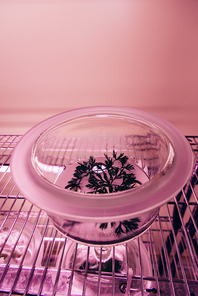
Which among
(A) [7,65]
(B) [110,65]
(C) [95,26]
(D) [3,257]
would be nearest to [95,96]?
(B) [110,65]

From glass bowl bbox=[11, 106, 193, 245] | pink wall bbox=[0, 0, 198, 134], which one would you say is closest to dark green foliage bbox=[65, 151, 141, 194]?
glass bowl bbox=[11, 106, 193, 245]

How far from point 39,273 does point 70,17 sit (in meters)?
0.65

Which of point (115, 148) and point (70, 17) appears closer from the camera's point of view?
point (115, 148)

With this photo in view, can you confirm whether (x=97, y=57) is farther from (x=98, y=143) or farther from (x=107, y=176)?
(x=107, y=176)

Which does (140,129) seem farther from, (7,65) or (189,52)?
A: (7,65)

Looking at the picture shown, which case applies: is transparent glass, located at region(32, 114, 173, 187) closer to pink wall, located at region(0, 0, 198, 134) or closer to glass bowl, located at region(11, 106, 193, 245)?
glass bowl, located at region(11, 106, 193, 245)

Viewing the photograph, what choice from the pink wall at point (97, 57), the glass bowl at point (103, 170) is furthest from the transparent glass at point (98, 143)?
the pink wall at point (97, 57)

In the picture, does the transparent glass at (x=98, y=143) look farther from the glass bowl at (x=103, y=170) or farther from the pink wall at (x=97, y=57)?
the pink wall at (x=97, y=57)

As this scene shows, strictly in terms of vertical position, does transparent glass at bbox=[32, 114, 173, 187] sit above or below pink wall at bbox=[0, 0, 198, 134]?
below

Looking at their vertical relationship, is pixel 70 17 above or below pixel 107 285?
above

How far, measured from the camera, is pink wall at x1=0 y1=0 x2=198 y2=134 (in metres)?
0.55

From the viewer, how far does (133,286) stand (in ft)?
0.81

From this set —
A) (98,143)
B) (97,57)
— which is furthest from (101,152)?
(97,57)

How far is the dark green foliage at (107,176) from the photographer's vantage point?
0.28 meters
